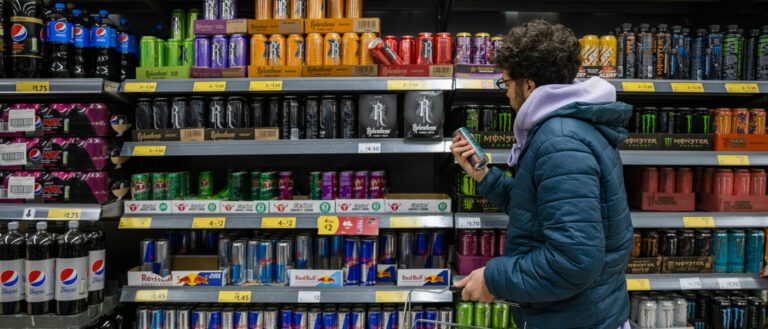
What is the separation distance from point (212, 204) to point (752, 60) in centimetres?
289

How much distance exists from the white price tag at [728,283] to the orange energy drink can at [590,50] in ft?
4.22

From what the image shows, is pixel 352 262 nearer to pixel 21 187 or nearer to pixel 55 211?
pixel 55 211

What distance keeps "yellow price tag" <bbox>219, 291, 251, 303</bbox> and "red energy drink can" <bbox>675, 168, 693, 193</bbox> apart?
2281 millimetres

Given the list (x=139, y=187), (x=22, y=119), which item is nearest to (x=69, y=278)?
(x=139, y=187)

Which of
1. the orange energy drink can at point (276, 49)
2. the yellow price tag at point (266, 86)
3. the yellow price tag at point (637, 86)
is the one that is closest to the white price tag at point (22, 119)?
the yellow price tag at point (266, 86)

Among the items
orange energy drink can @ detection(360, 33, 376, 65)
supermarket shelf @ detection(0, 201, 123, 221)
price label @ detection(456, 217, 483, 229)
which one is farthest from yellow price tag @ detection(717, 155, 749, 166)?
supermarket shelf @ detection(0, 201, 123, 221)

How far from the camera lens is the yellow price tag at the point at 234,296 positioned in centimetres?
220

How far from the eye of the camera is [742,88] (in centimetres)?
223

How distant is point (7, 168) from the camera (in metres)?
2.29

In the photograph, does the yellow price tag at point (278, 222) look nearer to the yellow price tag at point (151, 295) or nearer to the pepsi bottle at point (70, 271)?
the yellow price tag at point (151, 295)

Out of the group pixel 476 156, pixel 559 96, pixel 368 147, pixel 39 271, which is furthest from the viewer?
pixel 368 147

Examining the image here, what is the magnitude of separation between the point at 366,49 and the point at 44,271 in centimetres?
185

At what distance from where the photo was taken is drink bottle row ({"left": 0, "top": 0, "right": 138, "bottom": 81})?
2.19 meters

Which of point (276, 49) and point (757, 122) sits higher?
point (276, 49)
